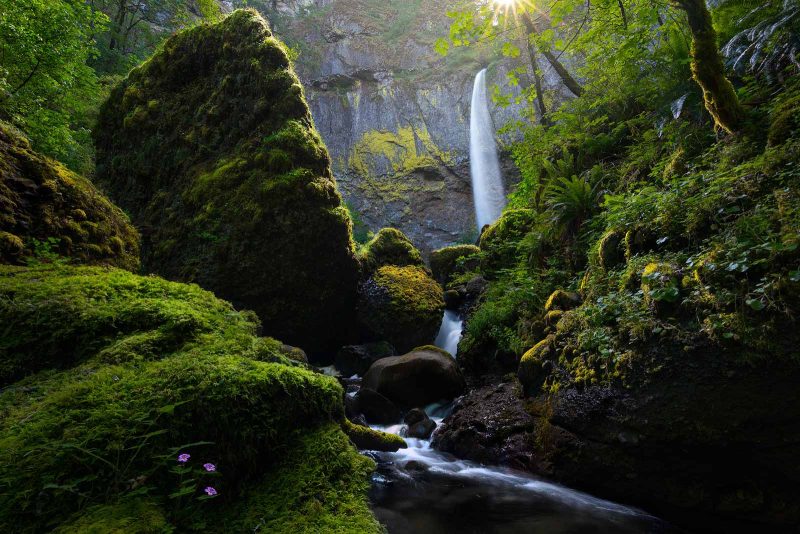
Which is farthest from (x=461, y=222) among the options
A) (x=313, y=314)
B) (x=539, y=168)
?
(x=313, y=314)

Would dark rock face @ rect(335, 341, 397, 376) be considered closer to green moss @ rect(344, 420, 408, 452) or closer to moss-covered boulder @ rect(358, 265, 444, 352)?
moss-covered boulder @ rect(358, 265, 444, 352)

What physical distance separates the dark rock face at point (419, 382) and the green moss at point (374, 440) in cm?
149

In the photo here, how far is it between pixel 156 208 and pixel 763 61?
10.1 meters

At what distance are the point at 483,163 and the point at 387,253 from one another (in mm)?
21235

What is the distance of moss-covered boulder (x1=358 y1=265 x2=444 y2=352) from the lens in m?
9.46

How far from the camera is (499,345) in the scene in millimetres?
7188

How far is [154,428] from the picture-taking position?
1605 millimetres

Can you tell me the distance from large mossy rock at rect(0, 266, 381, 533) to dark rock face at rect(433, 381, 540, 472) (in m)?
3.46

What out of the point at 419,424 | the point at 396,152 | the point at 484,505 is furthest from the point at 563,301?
the point at 396,152

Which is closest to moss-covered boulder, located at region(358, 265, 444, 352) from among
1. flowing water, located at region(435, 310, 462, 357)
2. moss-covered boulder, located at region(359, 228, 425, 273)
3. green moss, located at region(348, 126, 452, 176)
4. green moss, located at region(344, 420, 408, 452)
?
moss-covered boulder, located at region(359, 228, 425, 273)

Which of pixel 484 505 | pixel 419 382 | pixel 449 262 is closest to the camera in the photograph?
pixel 484 505

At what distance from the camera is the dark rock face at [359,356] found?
30.3 feet

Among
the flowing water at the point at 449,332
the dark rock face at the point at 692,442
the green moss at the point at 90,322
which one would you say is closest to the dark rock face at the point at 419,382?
the dark rock face at the point at 692,442

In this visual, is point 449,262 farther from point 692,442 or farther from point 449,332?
point 692,442
